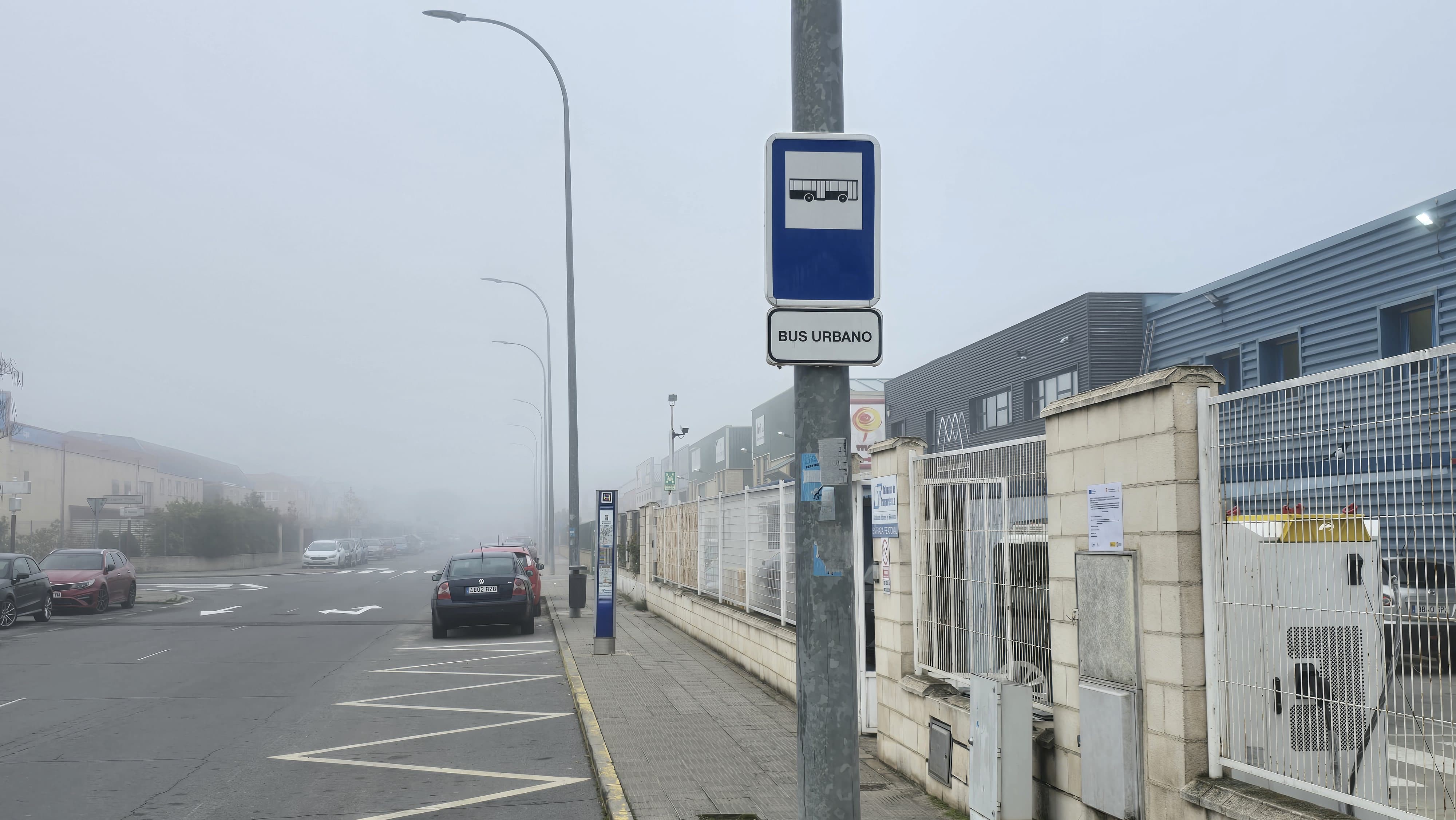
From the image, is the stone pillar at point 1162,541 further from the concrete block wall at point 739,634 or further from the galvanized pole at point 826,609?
the concrete block wall at point 739,634

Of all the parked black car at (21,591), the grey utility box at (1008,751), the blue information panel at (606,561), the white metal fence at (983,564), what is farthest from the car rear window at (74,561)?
the grey utility box at (1008,751)

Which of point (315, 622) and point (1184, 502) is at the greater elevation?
point (1184, 502)

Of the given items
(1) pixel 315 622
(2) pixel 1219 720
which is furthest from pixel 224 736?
(1) pixel 315 622

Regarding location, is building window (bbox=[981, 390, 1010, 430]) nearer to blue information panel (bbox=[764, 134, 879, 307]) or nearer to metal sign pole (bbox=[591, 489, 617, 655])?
metal sign pole (bbox=[591, 489, 617, 655])

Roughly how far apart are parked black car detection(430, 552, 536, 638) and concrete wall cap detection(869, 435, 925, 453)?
39.8ft

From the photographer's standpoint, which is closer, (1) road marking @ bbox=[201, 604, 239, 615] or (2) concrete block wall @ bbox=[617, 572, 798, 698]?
(2) concrete block wall @ bbox=[617, 572, 798, 698]

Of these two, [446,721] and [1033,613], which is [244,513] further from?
[1033,613]

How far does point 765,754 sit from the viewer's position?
868cm

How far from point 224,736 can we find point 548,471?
38.8 metres

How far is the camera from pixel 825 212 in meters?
4.07

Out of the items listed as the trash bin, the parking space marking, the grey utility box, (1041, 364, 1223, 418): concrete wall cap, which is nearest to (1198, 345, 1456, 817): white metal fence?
(1041, 364, 1223, 418): concrete wall cap

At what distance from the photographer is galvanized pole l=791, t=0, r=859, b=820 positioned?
378cm

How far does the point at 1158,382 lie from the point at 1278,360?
2090cm

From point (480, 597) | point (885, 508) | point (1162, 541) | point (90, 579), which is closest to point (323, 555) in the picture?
point (90, 579)
